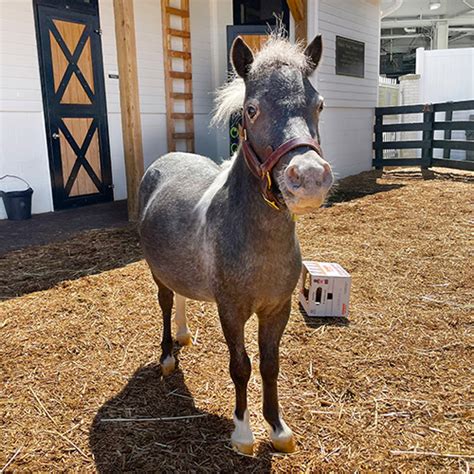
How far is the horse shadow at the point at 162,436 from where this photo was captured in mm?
2051

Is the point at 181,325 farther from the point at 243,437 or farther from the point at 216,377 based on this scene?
the point at 243,437

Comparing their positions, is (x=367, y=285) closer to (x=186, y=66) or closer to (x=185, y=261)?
(x=185, y=261)

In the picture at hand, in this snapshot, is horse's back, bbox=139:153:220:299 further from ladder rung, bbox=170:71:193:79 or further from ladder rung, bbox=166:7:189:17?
ladder rung, bbox=166:7:189:17

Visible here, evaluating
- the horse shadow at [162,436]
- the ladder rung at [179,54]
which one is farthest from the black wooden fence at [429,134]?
the horse shadow at [162,436]

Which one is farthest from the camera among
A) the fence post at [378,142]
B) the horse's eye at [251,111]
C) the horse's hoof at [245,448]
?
the fence post at [378,142]

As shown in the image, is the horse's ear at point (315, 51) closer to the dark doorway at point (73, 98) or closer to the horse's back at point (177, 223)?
the horse's back at point (177, 223)

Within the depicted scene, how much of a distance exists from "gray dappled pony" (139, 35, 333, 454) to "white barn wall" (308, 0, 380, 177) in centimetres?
643

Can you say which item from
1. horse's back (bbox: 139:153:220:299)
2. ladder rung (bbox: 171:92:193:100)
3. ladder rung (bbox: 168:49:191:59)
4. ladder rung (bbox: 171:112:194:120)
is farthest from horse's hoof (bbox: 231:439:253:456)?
ladder rung (bbox: 168:49:191:59)

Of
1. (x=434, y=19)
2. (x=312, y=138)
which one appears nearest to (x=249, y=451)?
(x=312, y=138)

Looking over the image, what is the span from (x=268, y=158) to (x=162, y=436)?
145 centimetres

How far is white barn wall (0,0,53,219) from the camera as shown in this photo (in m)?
6.57

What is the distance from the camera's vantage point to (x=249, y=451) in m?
2.09

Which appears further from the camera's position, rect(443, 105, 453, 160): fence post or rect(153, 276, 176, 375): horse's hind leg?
rect(443, 105, 453, 160): fence post

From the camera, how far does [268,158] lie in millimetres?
1611
